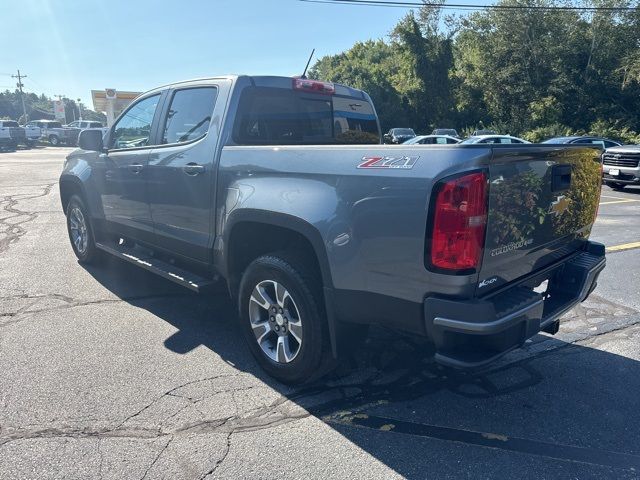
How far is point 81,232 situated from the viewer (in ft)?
20.7

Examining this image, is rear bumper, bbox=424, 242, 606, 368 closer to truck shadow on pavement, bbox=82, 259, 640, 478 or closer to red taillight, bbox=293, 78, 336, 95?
truck shadow on pavement, bbox=82, 259, 640, 478

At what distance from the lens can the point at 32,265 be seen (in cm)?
638

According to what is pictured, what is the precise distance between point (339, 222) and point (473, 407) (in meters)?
1.50

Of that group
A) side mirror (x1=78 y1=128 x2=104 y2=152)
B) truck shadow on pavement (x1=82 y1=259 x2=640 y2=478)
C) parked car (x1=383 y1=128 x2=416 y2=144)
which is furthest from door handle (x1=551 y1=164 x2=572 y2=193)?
parked car (x1=383 y1=128 x2=416 y2=144)

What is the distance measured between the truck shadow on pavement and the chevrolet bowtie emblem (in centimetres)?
123

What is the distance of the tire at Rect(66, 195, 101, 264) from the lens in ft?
19.7

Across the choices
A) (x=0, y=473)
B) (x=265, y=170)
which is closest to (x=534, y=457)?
(x=265, y=170)

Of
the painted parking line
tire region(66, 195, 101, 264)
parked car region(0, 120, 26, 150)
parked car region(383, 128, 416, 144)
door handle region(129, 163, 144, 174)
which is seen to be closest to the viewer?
door handle region(129, 163, 144, 174)

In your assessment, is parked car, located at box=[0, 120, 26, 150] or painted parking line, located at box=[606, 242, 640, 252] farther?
parked car, located at box=[0, 120, 26, 150]

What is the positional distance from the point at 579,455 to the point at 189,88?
382cm

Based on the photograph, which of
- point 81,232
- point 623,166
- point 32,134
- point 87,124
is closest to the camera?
point 81,232

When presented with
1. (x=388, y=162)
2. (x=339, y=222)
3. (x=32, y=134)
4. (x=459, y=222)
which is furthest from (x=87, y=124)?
(x=459, y=222)

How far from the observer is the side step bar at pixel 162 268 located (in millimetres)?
4060

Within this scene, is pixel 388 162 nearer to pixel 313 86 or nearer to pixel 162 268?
pixel 313 86
